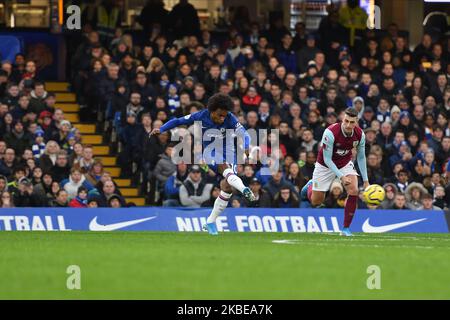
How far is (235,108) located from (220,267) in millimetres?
13552

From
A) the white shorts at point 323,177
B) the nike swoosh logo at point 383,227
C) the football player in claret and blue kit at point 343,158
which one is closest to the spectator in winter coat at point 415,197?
the nike swoosh logo at point 383,227

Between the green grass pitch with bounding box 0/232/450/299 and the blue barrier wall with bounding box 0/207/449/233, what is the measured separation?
14.3ft

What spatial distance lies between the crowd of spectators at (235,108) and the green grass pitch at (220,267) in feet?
19.8

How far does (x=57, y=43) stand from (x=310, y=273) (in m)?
20.1

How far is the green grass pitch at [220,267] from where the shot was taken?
11.5 meters

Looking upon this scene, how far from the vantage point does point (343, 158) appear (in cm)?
2008

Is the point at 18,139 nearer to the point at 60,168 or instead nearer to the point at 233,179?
the point at 60,168

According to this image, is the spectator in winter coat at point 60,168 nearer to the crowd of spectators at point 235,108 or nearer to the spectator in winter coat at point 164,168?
the crowd of spectators at point 235,108

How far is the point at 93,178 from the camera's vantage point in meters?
25.1

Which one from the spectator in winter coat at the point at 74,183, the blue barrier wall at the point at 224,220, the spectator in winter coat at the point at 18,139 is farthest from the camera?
the spectator in winter coat at the point at 18,139

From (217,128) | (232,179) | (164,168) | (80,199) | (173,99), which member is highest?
(217,128)

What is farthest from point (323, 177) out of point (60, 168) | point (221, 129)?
point (60, 168)

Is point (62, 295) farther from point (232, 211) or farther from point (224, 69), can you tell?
point (224, 69)
